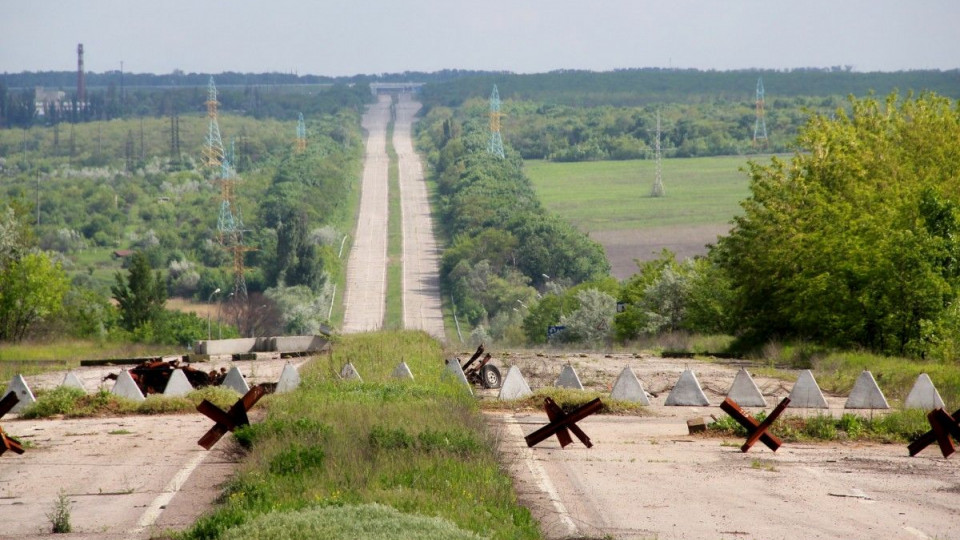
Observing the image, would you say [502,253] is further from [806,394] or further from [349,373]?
[806,394]

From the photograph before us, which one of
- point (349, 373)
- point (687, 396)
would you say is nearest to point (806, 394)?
point (687, 396)

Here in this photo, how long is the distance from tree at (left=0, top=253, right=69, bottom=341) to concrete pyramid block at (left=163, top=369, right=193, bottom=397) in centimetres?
4153

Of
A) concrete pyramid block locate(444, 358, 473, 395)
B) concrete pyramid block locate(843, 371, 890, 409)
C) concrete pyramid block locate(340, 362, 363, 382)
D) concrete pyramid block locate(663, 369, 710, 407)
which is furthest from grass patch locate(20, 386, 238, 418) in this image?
concrete pyramid block locate(843, 371, 890, 409)

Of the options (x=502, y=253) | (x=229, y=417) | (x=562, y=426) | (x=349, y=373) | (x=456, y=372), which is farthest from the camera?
(x=502, y=253)

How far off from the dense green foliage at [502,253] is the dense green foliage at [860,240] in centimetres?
4914

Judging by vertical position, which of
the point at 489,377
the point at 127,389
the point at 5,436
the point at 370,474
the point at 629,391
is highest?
the point at 370,474

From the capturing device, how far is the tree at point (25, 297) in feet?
223

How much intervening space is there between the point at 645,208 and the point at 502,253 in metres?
36.1

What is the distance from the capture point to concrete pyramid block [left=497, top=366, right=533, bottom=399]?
88.3 ft

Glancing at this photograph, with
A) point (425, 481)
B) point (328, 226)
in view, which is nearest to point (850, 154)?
point (425, 481)

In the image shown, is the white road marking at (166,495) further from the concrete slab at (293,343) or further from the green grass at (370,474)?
the concrete slab at (293,343)

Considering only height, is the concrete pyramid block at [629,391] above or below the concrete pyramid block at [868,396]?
below

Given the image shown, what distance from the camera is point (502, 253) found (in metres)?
130

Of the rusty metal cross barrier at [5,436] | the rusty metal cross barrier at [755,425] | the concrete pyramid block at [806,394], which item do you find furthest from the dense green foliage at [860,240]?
the rusty metal cross barrier at [5,436]
